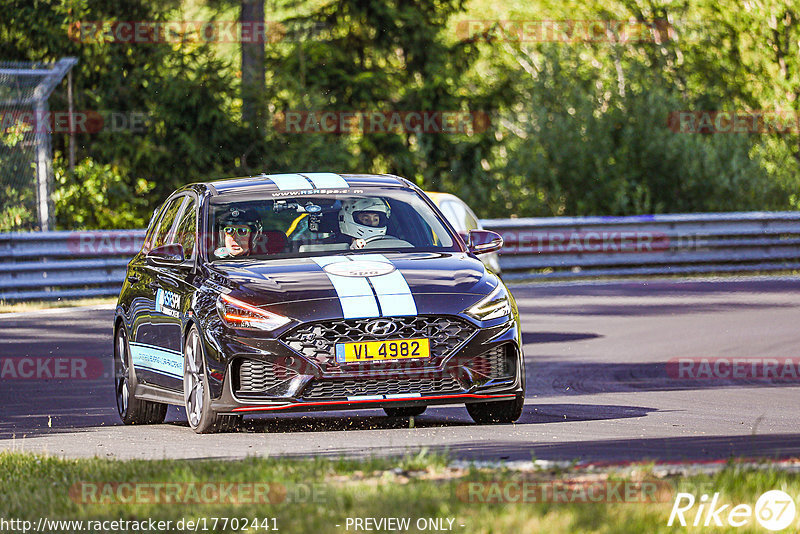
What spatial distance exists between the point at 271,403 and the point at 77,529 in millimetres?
3445

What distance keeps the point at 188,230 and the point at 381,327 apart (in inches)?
87.7

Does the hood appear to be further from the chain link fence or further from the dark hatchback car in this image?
the chain link fence

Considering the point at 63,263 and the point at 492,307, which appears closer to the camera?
the point at 492,307

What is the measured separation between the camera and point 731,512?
5879 millimetres

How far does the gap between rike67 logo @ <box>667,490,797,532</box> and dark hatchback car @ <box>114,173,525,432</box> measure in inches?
139

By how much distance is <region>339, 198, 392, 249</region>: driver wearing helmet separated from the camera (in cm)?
1063

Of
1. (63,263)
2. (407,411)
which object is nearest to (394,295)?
(407,411)

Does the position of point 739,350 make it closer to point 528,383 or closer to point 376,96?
point 528,383

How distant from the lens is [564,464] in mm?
7109

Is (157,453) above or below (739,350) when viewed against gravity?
above

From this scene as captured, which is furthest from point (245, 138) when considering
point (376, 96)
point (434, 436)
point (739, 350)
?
point (434, 436)

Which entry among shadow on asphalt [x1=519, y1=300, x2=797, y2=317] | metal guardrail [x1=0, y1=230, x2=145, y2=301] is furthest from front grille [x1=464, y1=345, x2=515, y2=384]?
metal guardrail [x1=0, y1=230, x2=145, y2=301]

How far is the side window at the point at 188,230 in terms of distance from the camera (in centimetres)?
1084

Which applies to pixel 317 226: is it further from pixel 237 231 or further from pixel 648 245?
pixel 648 245
